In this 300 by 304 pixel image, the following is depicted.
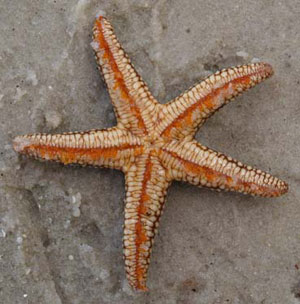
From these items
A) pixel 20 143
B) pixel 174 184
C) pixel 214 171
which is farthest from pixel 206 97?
pixel 20 143

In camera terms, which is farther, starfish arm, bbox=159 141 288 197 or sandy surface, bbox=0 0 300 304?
sandy surface, bbox=0 0 300 304

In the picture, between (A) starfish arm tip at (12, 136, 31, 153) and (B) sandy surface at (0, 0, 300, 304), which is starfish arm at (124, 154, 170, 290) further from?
(A) starfish arm tip at (12, 136, 31, 153)

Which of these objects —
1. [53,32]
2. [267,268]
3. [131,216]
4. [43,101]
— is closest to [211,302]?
[267,268]

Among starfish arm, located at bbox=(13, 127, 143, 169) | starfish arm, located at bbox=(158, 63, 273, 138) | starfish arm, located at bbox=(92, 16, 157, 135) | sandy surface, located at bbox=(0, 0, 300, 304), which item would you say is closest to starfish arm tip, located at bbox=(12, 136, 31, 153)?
starfish arm, located at bbox=(13, 127, 143, 169)

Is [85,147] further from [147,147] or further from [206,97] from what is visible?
[206,97]

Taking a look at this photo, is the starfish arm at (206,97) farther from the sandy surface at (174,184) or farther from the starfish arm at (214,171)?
the sandy surface at (174,184)
